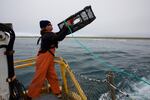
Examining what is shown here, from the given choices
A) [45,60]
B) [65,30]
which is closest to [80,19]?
[65,30]

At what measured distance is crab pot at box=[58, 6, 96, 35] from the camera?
477cm

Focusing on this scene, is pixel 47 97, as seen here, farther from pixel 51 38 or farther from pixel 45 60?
pixel 51 38

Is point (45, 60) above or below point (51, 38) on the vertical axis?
below

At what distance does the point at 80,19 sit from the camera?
4844mm

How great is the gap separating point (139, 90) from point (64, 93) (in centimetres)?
537

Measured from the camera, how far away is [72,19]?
4.81m

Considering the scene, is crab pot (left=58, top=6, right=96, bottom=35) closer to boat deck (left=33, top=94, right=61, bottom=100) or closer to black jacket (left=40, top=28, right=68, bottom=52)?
black jacket (left=40, top=28, right=68, bottom=52)

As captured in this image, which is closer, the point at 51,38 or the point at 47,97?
the point at 51,38

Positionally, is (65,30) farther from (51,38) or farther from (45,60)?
(45,60)

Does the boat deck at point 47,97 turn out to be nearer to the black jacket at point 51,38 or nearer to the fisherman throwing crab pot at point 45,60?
the fisherman throwing crab pot at point 45,60

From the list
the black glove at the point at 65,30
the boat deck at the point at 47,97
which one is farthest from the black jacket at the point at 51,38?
the boat deck at the point at 47,97

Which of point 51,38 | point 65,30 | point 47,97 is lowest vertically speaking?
point 47,97

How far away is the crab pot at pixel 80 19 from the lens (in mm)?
4773

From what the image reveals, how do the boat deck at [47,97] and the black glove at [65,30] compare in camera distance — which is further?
the boat deck at [47,97]
